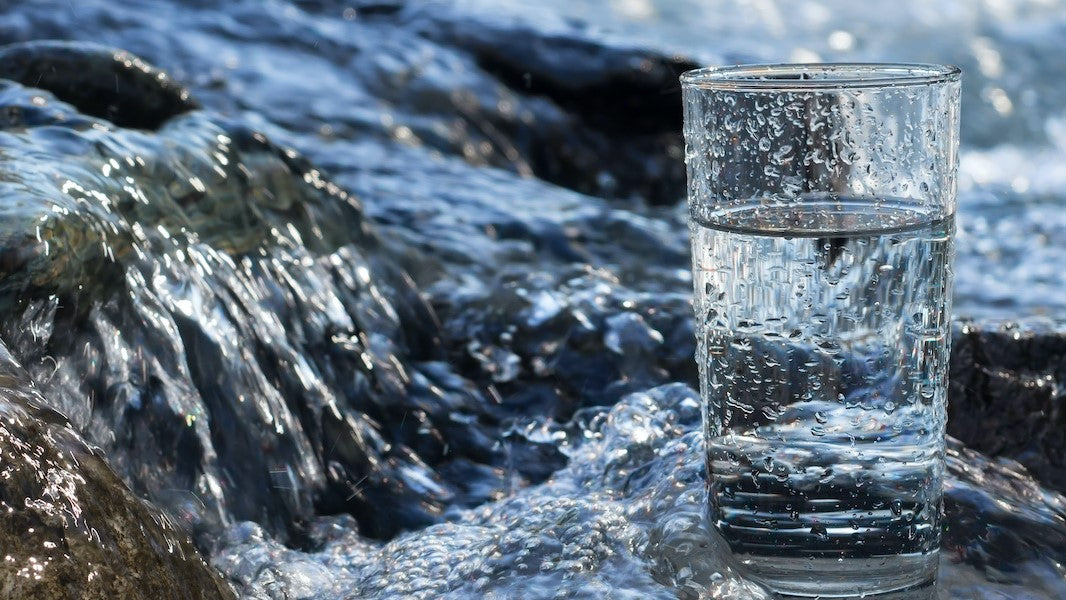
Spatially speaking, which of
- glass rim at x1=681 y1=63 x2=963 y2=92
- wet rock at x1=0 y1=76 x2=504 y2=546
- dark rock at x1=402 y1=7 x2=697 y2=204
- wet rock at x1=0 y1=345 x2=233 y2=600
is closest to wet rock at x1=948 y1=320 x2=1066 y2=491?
wet rock at x1=0 y1=76 x2=504 y2=546

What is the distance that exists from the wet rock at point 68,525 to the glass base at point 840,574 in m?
0.66

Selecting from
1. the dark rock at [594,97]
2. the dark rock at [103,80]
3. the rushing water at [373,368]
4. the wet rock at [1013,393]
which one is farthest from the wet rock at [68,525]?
the dark rock at [594,97]

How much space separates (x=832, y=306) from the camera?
1.43 m

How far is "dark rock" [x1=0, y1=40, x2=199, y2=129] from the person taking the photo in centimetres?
264

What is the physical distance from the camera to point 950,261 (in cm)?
150

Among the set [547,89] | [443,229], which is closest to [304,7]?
[547,89]

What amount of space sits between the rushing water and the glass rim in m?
0.58

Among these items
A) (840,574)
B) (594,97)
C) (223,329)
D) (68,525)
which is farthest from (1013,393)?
(594,97)

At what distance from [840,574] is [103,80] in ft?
6.24

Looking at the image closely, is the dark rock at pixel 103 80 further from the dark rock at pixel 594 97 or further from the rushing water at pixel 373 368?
the dark rock at pixel 594 97

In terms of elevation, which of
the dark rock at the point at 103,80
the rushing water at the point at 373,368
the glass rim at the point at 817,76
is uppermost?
the glass rim at the point at 817,76

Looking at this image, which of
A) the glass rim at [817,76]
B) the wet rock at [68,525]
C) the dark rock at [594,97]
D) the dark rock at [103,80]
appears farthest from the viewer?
the dark rock at [594,97]

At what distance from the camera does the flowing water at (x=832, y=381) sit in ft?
4.71

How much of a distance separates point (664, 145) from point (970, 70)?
4.73 meters
